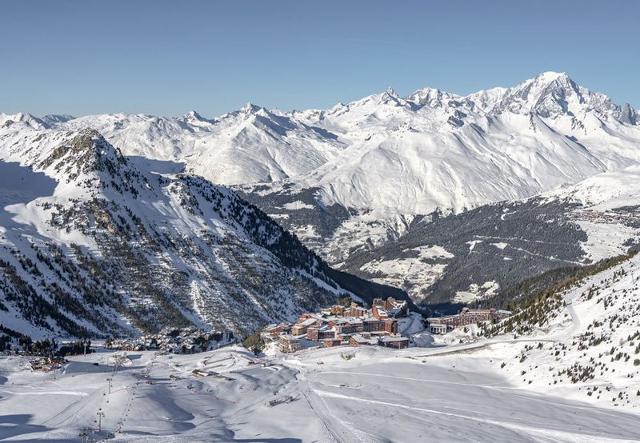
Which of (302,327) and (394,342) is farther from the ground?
(302,327)

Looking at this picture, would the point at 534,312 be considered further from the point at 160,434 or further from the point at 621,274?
the point at 160,434

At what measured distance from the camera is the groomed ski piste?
76188 millimetres

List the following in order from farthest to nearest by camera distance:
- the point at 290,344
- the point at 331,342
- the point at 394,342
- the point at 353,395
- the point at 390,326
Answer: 1. the point at 390,326
2. the point at 331,342
3. the point at 290,344
4. the point at 394,342
5. the point at 353,395

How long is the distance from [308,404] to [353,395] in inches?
290

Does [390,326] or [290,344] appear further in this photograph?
[390,326]

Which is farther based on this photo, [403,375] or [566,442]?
[403,375]

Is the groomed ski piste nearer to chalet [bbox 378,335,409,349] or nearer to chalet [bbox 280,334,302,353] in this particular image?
chalet [bbox 280,334,302,353]

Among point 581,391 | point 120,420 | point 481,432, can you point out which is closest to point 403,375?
point 581,391

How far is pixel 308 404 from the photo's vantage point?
92.2m

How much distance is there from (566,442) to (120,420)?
4476cm

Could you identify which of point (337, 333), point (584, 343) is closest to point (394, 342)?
point (337, 333)

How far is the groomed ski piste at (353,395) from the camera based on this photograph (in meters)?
76.2

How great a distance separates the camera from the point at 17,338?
154000 millimetres

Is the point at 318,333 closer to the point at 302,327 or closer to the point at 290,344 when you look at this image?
the point at 302,327
